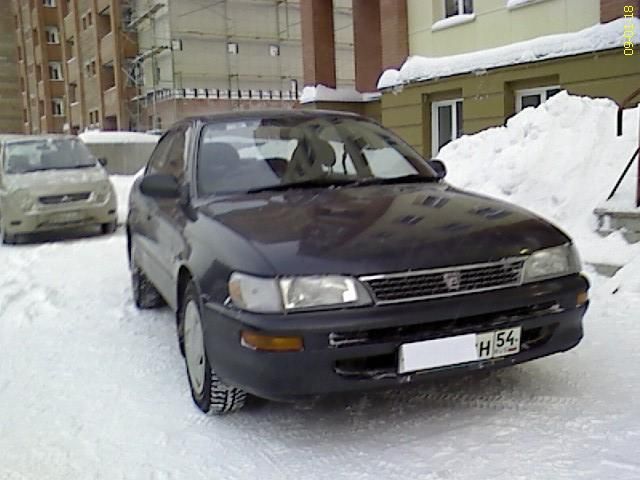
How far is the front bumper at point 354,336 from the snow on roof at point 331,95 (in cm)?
1284

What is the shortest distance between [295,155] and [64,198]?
247 inches

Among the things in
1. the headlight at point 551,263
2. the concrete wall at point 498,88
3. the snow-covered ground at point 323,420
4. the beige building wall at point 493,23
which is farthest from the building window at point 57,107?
the headlight at point 551,263

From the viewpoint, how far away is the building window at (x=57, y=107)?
46875 mm

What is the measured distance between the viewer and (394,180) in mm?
4160

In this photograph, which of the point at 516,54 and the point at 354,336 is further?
the point at 516,54

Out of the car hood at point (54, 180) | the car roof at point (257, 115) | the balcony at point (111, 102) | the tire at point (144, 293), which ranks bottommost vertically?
the tire at point (144, 293)

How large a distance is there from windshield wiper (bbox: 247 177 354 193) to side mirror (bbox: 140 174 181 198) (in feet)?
1.53

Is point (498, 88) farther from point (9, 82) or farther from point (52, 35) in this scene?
point (9, 82)

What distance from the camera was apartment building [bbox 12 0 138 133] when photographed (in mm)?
35594

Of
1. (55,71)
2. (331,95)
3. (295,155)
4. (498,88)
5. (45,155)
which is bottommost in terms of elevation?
(295,155)

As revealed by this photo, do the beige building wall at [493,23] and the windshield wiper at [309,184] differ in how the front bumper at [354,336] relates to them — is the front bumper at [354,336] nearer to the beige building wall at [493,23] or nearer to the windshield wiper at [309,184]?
the windshield wiper at [309,184]

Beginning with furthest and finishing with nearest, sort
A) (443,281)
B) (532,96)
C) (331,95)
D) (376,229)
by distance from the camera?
(331,95) → (532,96) → (376,229) → (443,281)

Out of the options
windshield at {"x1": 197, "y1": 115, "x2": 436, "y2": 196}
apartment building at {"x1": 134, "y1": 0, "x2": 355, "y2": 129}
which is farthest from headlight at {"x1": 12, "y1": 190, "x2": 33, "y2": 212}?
apartment building at {"x1": 134, "y1": 0, "x2": 355, "y2": 129}
